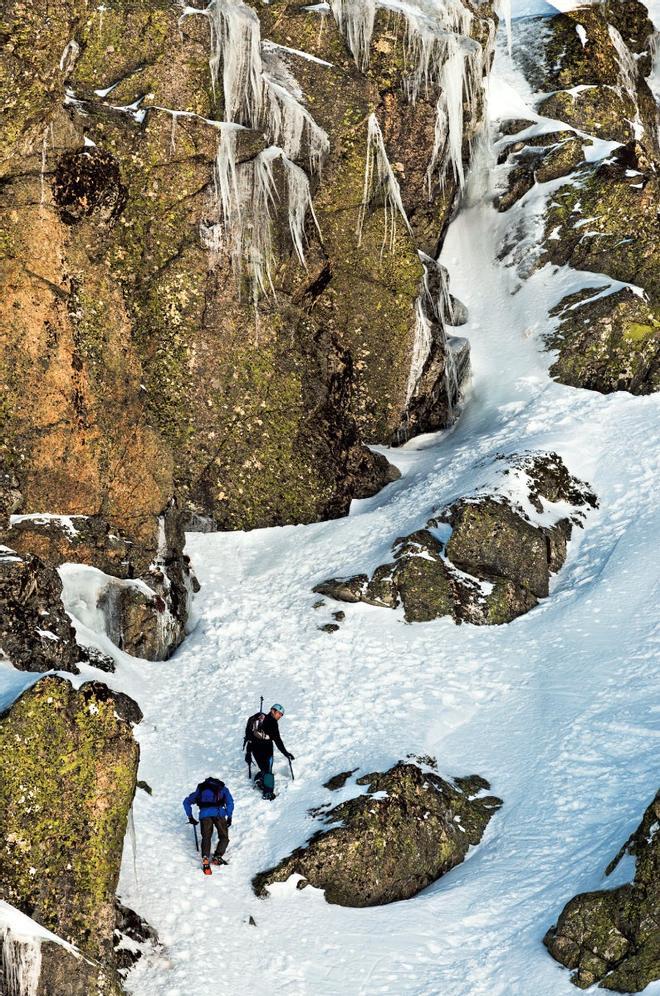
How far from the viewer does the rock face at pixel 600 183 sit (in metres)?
26.9

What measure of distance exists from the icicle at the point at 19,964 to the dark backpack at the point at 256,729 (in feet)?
19.5

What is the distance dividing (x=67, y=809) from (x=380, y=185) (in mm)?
18087

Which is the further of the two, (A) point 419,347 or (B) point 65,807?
(A) point 419,347

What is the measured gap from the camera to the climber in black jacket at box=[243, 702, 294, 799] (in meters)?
16.7

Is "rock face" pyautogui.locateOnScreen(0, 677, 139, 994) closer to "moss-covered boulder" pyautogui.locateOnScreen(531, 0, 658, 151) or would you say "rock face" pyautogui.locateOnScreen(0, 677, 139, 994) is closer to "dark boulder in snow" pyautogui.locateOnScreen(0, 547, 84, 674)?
"dark boulder in snow" pyautogui.locateOnScreen(0, 547, 84, 674)

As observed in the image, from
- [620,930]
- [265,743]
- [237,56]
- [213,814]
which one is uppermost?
[237,56]

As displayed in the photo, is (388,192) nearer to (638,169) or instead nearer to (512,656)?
(638,169)

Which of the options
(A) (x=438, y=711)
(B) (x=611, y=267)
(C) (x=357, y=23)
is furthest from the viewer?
(B) (x=611, y=267)

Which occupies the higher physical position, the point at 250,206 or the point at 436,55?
the point at 436,55

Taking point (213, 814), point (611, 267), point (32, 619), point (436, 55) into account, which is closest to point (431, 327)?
point (611, 267)

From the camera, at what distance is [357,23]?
26.9 meters

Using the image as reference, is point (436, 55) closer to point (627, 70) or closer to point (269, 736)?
point (627, 70)

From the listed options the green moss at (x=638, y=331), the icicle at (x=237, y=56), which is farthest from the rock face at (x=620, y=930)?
the icicle at (x=237, y=56)

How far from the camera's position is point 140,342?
932 inches
